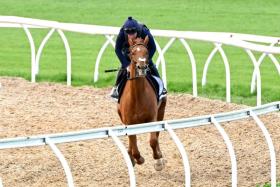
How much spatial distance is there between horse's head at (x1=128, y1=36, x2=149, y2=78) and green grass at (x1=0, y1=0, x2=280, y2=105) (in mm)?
4036

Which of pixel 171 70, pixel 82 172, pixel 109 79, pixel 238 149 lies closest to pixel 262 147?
A: pixel 238 149

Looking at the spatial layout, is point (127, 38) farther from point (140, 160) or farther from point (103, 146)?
point (103, 146)

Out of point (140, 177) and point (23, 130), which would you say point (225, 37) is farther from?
point (140, 177)

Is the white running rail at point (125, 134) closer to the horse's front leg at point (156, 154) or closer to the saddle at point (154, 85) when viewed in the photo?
the horse's front leg at point (156, 154)

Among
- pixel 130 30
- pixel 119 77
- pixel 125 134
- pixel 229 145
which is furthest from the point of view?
pixel 119 77

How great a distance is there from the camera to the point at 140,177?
1073 cm

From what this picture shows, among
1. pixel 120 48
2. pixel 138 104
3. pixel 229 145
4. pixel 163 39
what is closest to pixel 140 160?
pixel 138 104

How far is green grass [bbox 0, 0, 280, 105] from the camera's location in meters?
16.7

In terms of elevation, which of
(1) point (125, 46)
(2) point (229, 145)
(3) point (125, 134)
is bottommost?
(2) point (229, 145)

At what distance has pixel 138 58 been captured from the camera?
413 inches

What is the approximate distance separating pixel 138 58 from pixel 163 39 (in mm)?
12161

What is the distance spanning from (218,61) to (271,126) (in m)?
7.25

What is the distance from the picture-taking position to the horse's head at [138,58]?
10469 mm

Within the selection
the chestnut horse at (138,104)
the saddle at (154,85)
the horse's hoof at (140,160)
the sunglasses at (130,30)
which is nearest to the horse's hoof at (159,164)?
the chestnut horse at (138,104)
